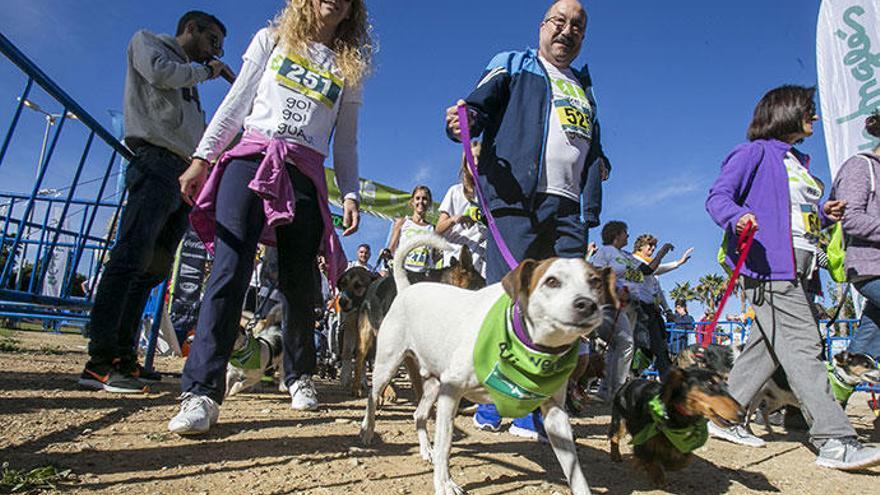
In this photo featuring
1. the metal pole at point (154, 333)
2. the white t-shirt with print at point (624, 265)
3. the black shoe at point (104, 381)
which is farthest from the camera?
the white t-shirt with print at point (624, 265)

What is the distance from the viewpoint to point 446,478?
1973mm

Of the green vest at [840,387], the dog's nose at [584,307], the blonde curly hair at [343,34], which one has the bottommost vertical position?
the green vest at [840,387]

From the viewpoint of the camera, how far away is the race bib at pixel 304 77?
292cm

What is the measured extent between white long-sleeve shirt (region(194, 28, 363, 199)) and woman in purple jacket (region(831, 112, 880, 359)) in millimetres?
3484

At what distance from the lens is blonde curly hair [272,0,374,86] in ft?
9.82

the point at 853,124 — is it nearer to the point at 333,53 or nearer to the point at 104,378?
the point at 333,53

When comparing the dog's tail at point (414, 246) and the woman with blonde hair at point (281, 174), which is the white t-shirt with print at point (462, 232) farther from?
the dog's tail at point (414, 246)

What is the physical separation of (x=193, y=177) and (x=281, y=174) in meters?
0.44

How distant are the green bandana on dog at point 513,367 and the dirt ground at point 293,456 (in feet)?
1.62

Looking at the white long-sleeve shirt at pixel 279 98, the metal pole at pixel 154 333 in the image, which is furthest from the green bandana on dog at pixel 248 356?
the white long-sleeve shirt at pixel 279 98

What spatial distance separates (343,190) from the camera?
3.37 metres

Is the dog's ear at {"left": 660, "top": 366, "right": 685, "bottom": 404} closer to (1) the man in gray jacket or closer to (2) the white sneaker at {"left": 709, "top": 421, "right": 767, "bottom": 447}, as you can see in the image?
(2) the white sneaker at {"left": 709, "top": 421, "right": 767, "bottom": 447}

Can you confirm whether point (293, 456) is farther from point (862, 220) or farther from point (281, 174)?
point (862, 220)

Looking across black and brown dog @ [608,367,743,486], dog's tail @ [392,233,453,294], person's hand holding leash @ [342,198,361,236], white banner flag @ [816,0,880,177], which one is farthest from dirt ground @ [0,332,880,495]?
white banner flag @ [816,0,880,177]
